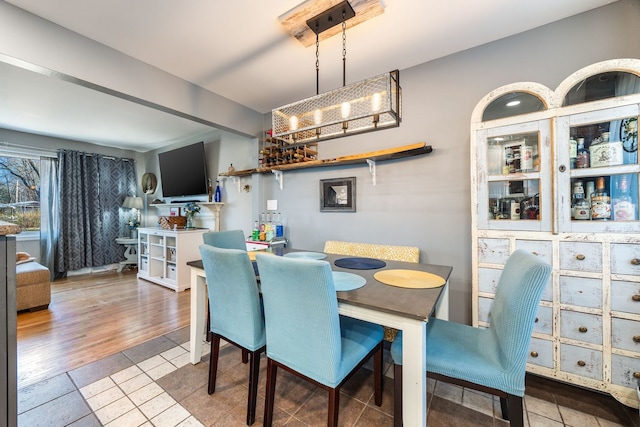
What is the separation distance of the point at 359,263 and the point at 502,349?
960mm

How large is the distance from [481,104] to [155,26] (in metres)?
2.45

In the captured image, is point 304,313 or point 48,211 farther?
point 48,211

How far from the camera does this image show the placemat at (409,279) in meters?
1.38

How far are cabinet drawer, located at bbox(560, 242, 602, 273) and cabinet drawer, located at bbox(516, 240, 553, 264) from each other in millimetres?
57

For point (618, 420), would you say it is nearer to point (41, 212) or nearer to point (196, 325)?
point (196, 325)

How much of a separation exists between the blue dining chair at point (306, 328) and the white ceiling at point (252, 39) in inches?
67.9

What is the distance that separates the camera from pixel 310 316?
1.14m

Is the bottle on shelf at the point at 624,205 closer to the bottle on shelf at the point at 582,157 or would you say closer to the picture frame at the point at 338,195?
the bottle on shelf at the point at 582,157

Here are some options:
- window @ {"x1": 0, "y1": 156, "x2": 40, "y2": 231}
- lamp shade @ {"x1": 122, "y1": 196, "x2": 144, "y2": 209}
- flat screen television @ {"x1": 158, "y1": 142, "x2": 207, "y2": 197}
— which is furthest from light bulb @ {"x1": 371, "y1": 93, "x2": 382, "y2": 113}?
window @ {"x1": 0, "y1": 156, "x2": 40, "y2": 231}

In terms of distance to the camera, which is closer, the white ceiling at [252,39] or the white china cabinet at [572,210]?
the white china cabinet at [572,210]

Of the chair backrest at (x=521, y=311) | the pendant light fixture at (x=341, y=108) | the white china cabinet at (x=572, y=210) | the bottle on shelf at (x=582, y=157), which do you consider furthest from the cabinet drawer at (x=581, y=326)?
the pendant light fixture at (x=341, y=108)

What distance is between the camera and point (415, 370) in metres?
1.09

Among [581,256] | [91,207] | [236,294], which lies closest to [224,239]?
[236,294]

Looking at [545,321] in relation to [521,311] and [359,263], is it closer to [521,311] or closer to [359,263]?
[521,311]
